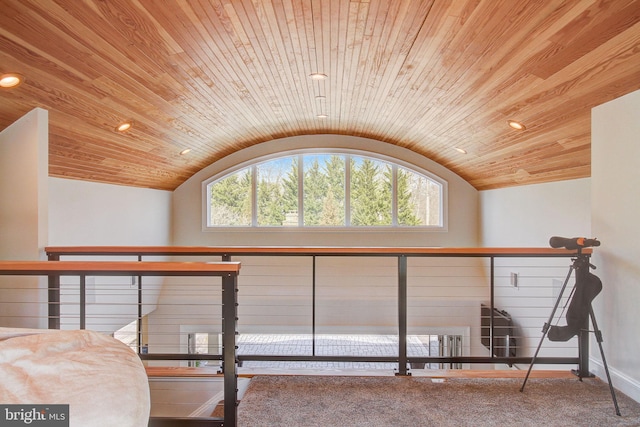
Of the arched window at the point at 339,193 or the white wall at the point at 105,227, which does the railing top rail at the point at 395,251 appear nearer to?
the white wall at the point at 105,227

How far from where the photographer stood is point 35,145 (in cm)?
332

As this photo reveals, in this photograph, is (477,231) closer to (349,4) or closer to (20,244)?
(349,4)

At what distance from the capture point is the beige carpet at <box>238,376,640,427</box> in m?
2.32

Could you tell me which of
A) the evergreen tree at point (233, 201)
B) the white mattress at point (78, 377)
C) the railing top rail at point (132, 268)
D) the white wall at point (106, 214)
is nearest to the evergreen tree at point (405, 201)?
the evergreen tree at point (233, 201)

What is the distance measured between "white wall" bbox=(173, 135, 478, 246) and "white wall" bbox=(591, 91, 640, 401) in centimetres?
416

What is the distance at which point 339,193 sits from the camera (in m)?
7.36

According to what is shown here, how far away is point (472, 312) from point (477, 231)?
4.57 ft

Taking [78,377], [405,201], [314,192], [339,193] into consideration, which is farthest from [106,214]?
[78,377]

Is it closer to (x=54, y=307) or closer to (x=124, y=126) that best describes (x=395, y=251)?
(x=54, y=307)

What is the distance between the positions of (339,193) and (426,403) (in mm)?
5089

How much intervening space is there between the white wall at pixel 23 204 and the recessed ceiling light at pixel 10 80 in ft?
1.47

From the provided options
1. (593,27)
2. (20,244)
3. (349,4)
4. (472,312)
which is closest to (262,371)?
(20,244)

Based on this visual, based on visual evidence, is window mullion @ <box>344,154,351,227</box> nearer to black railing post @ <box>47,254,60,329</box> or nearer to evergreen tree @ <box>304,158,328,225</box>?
evergreen tree @ <box>304,158,328,225</box>

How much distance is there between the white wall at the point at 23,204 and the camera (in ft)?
10.9
